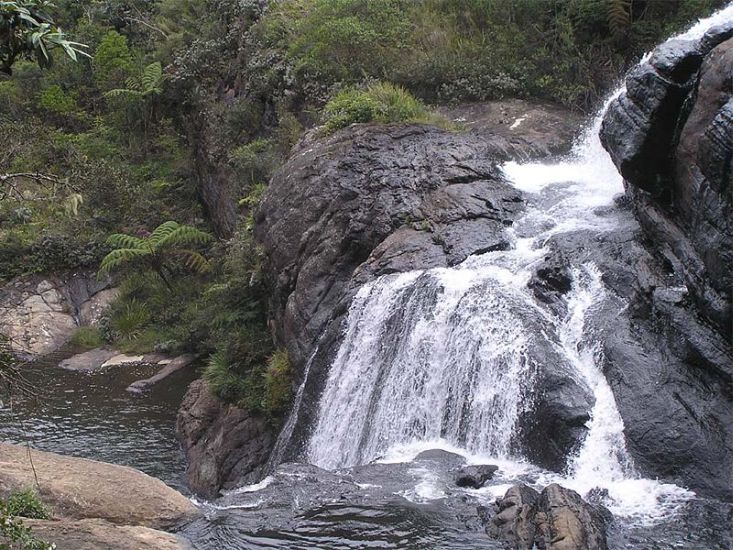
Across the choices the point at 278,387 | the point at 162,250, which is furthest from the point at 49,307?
the point at 278,387

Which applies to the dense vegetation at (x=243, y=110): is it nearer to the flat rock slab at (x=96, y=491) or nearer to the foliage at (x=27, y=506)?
the flat rock slab at (x=96, y=491)

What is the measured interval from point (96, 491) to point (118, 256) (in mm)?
14243

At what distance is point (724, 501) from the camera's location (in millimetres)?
8031

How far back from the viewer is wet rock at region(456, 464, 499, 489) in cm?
866

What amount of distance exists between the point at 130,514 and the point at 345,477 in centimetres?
280

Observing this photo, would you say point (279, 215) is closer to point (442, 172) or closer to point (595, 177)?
point (442, 172)

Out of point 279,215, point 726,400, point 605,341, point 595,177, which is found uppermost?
point 595,177

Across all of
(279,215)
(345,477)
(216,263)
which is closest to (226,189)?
(216,263)

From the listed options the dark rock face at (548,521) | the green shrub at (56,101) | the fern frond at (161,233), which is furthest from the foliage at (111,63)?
the dark rock face at (548,521)

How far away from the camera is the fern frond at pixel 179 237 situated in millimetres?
21580

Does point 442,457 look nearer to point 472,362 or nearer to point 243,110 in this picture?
point 472,362

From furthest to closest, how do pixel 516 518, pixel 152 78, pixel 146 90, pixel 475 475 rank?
pixel 152 78, pixel 146 90, pixel 475 475, pixel 516 518

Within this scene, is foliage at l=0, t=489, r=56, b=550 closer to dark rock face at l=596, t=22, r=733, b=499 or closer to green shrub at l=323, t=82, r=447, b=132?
dark rock face at l=596, t=22, r=733, b=499

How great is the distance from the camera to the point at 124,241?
Answer: 73.3 ft
